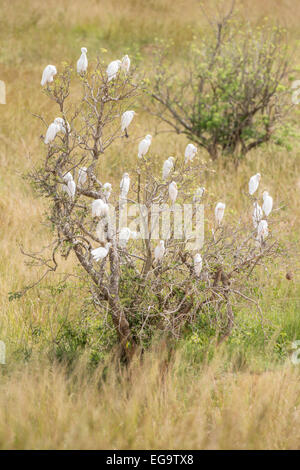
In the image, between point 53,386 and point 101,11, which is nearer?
point 53,386

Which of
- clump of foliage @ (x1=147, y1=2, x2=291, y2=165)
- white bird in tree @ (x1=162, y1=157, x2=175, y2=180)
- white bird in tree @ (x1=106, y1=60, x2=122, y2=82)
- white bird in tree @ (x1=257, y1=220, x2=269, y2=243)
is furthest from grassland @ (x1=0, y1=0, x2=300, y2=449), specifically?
white bird in tree @ (x1=162, y1=157, x2=175, y2=180)

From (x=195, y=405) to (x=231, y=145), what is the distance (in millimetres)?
5096

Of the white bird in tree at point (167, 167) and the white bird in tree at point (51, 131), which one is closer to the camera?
the white bird in tree at point (51, 131)

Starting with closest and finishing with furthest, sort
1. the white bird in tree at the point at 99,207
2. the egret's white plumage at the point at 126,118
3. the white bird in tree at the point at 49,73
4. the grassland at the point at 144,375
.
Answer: the grassland at the point at 144,375 < the white bird in tree at the point at 99,207 < the white bird in tree at the point at 49,73 < the egret's white plumage at the point at 126,118

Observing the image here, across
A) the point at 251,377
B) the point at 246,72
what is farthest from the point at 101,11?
the point at 251,377

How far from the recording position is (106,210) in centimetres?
279

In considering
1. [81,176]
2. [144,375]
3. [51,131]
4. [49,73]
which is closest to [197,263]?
[144,375]

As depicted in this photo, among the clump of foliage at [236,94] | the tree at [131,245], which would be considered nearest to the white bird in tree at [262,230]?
the tree at [131,245]

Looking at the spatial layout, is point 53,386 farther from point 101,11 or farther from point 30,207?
point 101,11

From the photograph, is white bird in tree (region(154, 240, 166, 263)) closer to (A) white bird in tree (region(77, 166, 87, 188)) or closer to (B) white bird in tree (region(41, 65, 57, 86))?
(A) white bird in tree (region(77, 166, 87, 188))

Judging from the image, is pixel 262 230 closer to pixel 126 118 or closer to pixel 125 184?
pixel 125 184

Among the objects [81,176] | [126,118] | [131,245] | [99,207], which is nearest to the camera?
[99,207]

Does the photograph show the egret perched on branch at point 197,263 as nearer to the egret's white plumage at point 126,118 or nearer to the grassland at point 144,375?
the grassland at point 144,375

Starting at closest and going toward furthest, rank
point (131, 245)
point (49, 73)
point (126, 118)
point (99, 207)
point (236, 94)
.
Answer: point (99, 207), point (49, 73), point (126, 118), point (131, 245), point (236, 94)
